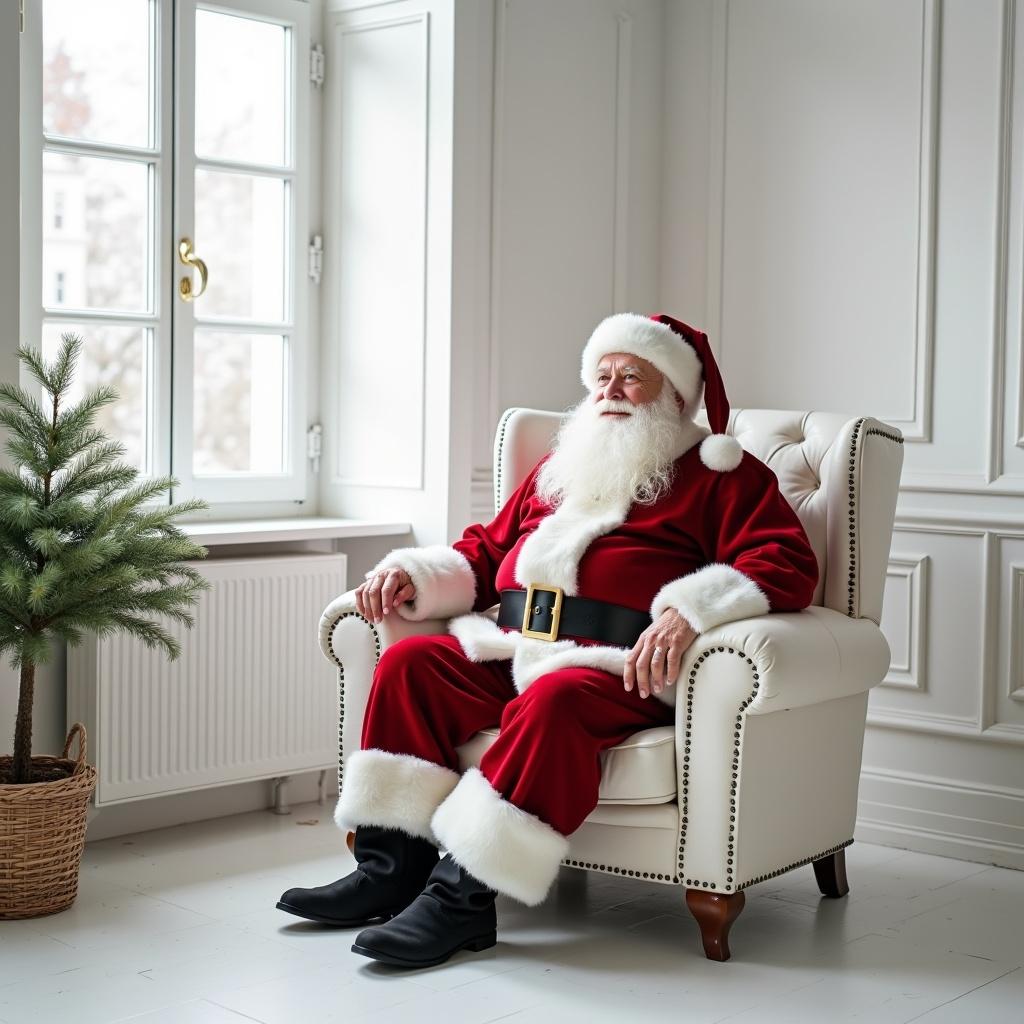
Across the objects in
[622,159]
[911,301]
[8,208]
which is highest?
[622,159]

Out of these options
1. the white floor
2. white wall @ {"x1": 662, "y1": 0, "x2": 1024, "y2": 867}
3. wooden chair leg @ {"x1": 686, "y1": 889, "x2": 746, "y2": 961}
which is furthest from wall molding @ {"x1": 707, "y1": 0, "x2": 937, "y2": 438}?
wooden chair leg @ {"x1": 686, "y1": 889, "x2": 746, "y2": 961}

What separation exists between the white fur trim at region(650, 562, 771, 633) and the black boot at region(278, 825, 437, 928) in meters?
0.66

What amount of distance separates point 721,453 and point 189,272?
1.56 metres

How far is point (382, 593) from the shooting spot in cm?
291

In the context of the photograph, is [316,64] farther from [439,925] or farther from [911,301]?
[439,925]

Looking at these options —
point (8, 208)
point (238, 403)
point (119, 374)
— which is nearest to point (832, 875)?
point (238, 403)

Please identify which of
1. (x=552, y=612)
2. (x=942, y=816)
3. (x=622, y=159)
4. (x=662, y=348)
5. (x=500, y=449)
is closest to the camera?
(x=552, y=612)

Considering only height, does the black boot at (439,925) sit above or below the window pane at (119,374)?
below

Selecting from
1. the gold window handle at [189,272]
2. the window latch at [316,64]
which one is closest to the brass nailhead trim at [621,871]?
the gold window handle at [189,272]

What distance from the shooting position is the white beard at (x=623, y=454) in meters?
2.90

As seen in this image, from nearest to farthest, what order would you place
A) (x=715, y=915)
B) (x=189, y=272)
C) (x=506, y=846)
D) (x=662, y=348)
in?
1. (x=506, y=846)
2. (x=715, y=915)
3. (x=662, y=348)
4. (x=189, y=272)

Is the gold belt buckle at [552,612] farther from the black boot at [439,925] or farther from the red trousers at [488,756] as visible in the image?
the black boot at [439,925]

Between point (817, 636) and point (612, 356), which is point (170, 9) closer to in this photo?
point (612, 356)

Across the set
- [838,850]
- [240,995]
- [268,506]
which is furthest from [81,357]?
[838,850]
